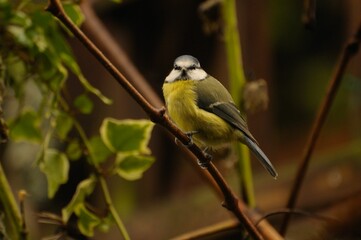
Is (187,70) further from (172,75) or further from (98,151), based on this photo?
(98,151)

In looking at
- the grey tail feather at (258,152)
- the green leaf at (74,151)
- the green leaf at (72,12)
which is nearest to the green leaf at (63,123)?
the green leaf at (74,151)

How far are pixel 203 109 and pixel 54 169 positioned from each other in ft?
0.72

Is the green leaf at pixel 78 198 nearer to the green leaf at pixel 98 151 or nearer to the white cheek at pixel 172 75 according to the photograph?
the green leaf at pixel 98 151

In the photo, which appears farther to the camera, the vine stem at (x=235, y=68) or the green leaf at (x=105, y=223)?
the vine stem at (x=235, y=68)

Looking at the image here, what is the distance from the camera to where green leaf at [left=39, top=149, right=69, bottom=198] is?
2.54 feet

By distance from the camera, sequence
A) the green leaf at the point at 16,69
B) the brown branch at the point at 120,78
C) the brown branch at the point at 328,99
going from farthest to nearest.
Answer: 1. the green leaf at the point at 16,69
2. the brown branch at the point at 328,99
3. the brown branch at the point at 120,78

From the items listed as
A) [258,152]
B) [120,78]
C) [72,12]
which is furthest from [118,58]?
[120,78]

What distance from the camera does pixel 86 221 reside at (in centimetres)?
74

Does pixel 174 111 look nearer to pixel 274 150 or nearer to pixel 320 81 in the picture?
pixel 274 150

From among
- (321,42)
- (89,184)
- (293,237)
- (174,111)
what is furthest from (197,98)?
(321,42)

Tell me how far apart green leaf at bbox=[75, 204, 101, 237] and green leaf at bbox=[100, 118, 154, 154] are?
8 centimetres

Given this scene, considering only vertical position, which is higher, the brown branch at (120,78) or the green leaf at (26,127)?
the brown branch at (120,78)

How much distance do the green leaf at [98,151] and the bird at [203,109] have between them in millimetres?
119

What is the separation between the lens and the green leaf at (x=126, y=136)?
2.51ft
